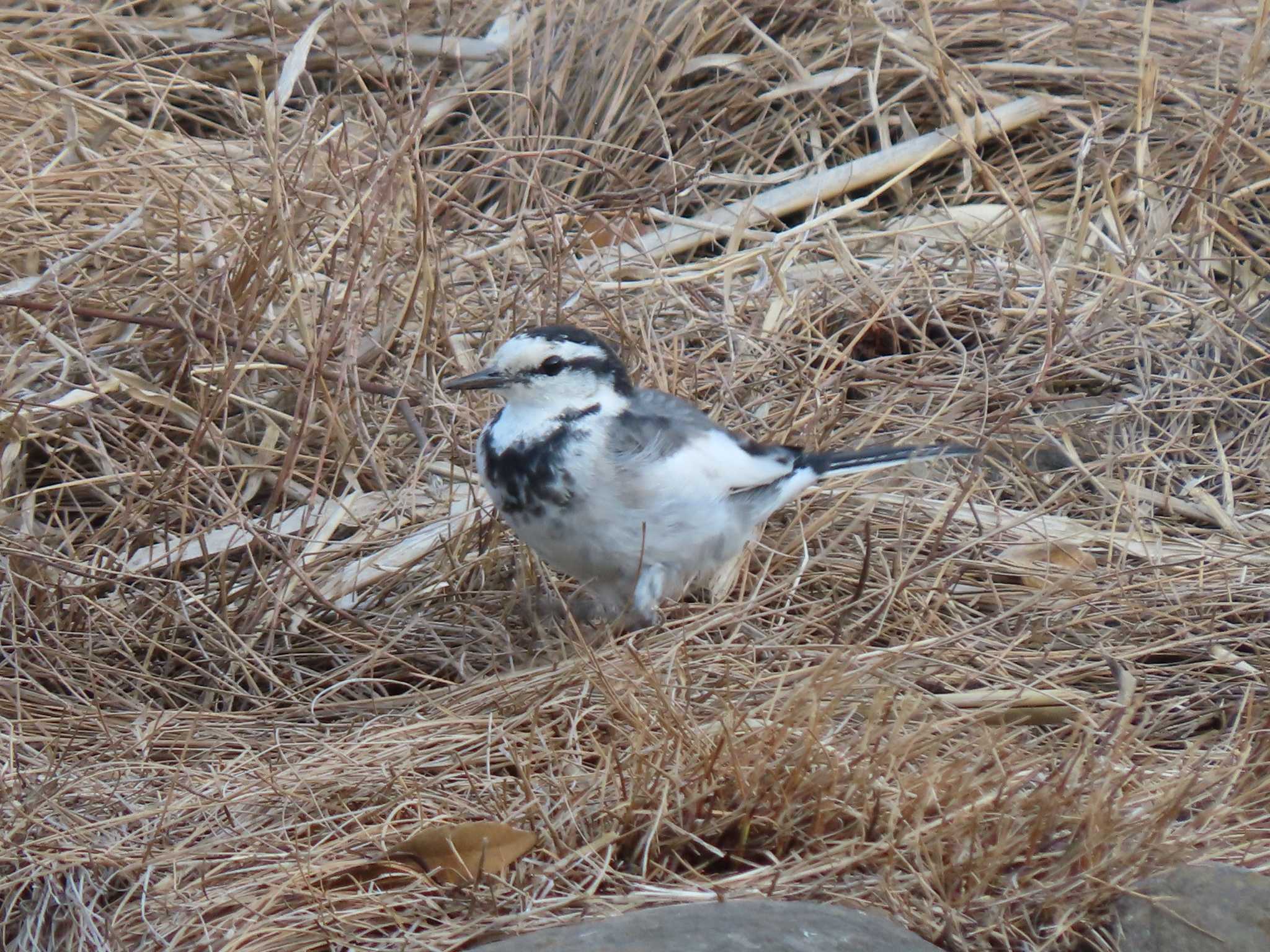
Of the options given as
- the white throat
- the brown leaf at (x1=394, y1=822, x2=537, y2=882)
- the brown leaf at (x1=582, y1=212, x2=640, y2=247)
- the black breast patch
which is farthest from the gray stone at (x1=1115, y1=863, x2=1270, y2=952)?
the brown leaf at (x1=582, y1=212, x2=640, y2=247)

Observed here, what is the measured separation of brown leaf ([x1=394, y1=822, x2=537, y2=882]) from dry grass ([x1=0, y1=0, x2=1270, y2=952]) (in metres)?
0.04

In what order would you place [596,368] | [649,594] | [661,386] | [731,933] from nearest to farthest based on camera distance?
[731,933] < [649,594] < [596,368] < [661,386]

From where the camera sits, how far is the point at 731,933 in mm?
2346

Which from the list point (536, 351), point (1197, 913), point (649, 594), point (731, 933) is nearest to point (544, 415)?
point (536, 351)

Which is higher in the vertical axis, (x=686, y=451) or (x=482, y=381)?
(x=482, y=381)

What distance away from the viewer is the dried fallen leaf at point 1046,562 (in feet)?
12.7

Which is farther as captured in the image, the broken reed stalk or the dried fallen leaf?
the broken reed stalk

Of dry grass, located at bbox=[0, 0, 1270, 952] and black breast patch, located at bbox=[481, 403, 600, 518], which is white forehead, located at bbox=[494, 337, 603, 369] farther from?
dry grass, located at bbox=[0, 0, 1270, 952]

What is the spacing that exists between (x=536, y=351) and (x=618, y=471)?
0.40 metres

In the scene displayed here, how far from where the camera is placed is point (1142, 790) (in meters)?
2.81

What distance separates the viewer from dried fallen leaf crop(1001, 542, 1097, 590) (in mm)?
3869

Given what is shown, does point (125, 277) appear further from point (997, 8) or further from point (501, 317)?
point (997, 8)

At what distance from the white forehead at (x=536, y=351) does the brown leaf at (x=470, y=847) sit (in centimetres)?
141

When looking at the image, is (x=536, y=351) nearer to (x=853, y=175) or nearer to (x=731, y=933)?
(x=731, y=933)
